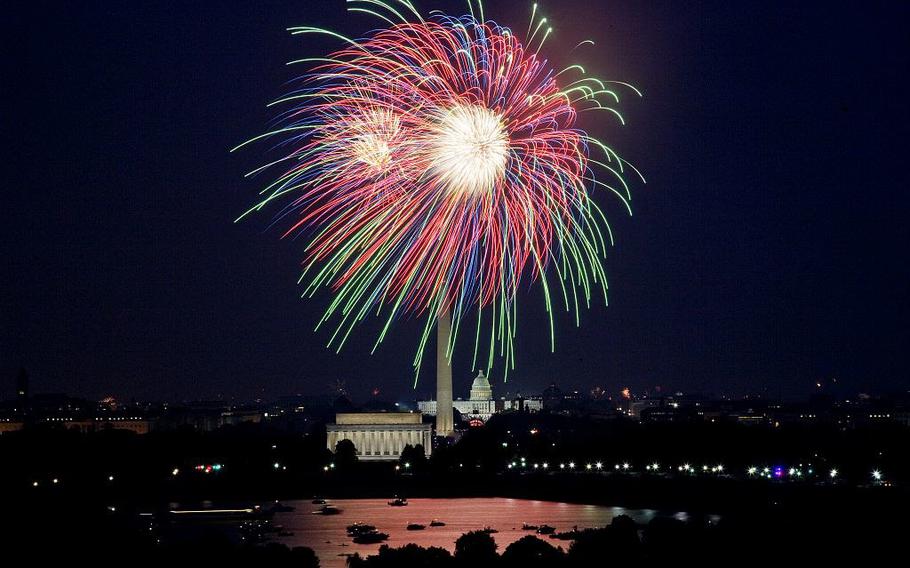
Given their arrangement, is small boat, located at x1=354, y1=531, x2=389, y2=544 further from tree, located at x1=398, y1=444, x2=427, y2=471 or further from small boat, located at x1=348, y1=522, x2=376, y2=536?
tree, located at x1=398, y1=444, x2=427, y2=471

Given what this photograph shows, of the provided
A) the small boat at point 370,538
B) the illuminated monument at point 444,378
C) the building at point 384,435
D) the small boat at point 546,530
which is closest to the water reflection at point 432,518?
the small boat at point 370,538

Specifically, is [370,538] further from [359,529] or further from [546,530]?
[546,530]

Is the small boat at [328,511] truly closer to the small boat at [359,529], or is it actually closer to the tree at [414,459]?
the small boat at [359,529]

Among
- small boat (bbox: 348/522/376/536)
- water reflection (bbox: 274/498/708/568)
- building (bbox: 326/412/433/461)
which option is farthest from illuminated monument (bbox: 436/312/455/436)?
small boat (bbox: 348/522/376/536)

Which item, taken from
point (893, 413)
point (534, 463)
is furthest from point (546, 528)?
point (893, 413)

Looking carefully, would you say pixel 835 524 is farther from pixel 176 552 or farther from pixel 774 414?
pixel 774 414

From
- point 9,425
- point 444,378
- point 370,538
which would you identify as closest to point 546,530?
point 370,538
